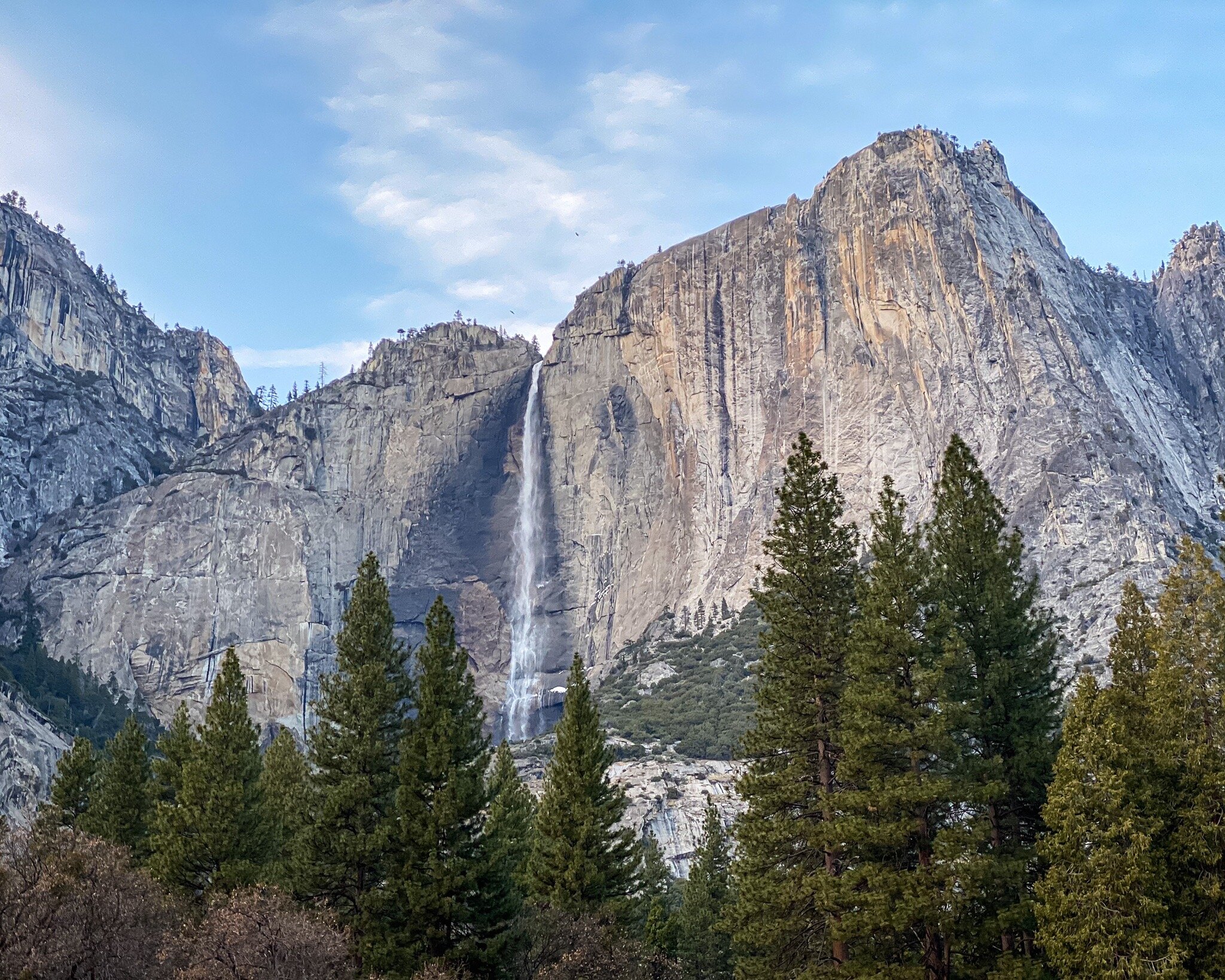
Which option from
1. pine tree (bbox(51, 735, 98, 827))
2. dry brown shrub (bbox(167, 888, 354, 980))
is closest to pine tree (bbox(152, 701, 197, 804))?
pine tree (bbox(51, 735, 98, 827))

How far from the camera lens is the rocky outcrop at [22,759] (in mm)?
80062

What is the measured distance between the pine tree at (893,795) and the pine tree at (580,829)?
429 inches

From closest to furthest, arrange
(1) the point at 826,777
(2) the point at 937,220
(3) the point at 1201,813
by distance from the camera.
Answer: (3) the point at 1201,813, (1) the point at 826,777, (2) the point at 937,220

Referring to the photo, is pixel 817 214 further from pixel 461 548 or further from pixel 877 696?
pixel 877 696

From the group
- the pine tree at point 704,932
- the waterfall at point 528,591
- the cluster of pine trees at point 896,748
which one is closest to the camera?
the cluster of pine trees at point 896,748

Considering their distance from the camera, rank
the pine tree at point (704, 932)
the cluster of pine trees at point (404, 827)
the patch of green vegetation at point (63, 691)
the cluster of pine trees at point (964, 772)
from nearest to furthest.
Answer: the cluster of pine trees at point (964, 772), the cluster of pine trees at point (404, 827), the pine tree at point (704, 932), the patch of green vegetation at point (63, 691)

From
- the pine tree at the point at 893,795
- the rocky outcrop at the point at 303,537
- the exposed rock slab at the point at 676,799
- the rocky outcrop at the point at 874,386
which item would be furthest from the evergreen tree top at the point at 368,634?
the rocky outcrop at the point at 303,537

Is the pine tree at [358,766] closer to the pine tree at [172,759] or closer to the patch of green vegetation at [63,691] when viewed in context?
the pine tree at [172,759]

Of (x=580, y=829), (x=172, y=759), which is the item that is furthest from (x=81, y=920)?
(x=172, y=759)

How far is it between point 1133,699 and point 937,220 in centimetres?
9217

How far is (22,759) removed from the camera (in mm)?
82562

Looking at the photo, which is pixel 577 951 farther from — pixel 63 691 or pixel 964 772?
pixel 63 691

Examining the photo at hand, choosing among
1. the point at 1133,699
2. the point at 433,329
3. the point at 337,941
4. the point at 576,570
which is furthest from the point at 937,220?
the point at 337,941

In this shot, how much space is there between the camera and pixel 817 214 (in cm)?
12094
